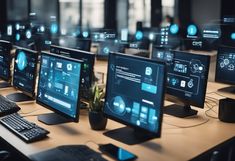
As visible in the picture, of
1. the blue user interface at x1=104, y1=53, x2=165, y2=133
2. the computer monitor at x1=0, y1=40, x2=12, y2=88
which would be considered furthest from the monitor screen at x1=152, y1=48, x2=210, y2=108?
the computer monitor at x1=0, y1=40, x2=12, y2=88

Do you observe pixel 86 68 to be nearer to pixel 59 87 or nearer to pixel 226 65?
pixel 59 87

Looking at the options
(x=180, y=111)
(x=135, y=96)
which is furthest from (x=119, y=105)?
(x=180, y=111)

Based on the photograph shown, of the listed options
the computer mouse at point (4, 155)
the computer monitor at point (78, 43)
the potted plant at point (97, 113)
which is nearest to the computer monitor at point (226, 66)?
the potted plant at point (97, 113)

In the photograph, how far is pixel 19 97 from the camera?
9.53 ft

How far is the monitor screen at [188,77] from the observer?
2.30m

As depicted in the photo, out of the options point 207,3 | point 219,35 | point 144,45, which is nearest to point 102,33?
point 144,45

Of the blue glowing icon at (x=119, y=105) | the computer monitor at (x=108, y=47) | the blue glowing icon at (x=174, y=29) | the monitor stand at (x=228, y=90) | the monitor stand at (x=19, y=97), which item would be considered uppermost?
the blue glowing icon at (x=174, y=29)

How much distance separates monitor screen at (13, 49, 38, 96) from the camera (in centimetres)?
266

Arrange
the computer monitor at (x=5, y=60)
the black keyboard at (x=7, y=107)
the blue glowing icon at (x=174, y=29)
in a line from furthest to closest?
1. the blue glowing icon at (x=174, y=29)
2. the computer monitor at (x=5, y=60)
3. the black keyboard at (x=7, y=107)

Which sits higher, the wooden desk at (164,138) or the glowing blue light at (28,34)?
the glowing blue light at (28,34)

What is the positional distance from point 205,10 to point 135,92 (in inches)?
270

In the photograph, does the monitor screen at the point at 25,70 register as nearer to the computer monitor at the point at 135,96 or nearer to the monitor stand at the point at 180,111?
the computer monitor at the point at 135,96

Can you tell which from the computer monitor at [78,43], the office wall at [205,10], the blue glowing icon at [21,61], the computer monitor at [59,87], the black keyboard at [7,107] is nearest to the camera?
the computer monitor at [59,87]

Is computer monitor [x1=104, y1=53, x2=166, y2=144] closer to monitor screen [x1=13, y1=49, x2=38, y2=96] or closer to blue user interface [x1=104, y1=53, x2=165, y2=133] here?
blue user interface [x1=104, y1=53, x2=165, y2=133]
